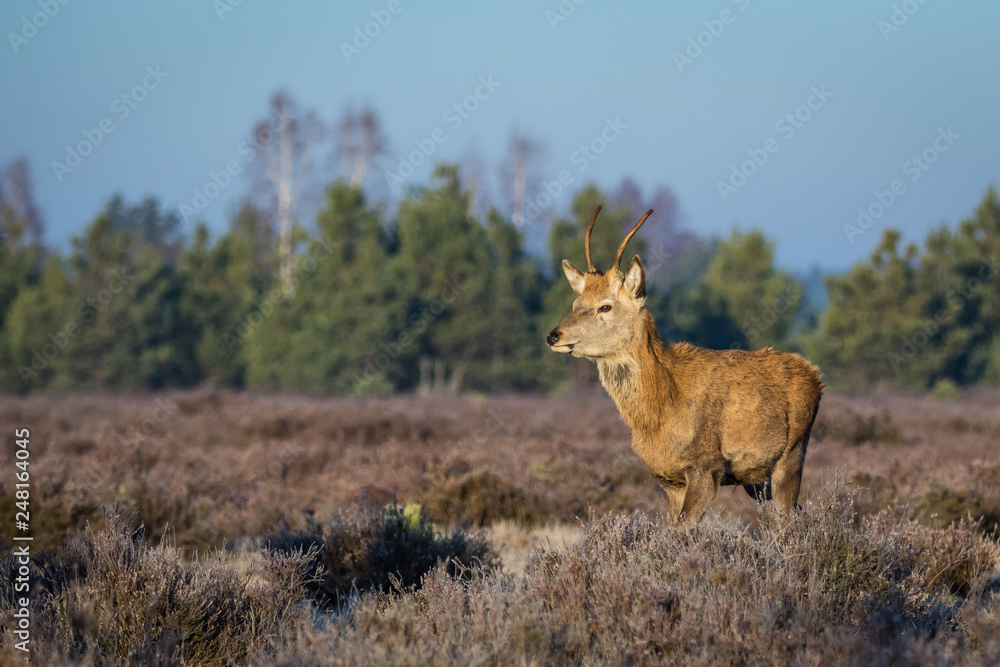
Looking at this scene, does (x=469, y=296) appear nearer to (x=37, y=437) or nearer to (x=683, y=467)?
(x=37, y=437)

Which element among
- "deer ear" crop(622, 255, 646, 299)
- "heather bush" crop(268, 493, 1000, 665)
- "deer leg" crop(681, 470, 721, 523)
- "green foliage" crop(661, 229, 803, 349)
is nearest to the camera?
"heather bush" crop(268, 493, 1000, 665)

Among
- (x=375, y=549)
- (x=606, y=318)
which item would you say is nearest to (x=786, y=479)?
(x=606, y=318)

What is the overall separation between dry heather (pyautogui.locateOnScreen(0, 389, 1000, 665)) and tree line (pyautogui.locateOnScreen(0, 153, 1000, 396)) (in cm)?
2229

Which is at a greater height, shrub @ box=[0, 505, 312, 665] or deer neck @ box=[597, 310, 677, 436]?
deer neck @ box=[597, 310, 677, 436]

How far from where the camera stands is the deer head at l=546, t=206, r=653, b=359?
610 cm

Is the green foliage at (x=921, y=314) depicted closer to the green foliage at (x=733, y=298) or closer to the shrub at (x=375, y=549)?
the green foliage at (x=733, y=298)

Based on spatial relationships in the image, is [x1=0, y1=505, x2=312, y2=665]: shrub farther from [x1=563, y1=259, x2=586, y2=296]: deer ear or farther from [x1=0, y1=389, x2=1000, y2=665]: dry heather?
[x1=563, y1=259, x2=586, y2=296]: deer ear

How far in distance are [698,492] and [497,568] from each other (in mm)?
1434

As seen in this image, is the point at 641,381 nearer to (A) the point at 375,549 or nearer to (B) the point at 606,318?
(B) the point at 606,318

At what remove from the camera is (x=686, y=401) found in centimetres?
611

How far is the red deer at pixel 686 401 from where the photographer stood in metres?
5.98

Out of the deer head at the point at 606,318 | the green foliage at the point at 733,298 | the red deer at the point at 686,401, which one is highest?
the green foliage at the point at 733,298

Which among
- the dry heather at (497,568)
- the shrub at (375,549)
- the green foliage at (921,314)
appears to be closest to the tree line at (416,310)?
the green foliage at (921,314)

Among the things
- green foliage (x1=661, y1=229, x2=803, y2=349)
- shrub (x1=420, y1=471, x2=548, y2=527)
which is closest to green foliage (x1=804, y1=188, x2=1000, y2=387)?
green foliage (x1=661, y1=229, x2=803, y2=349)
